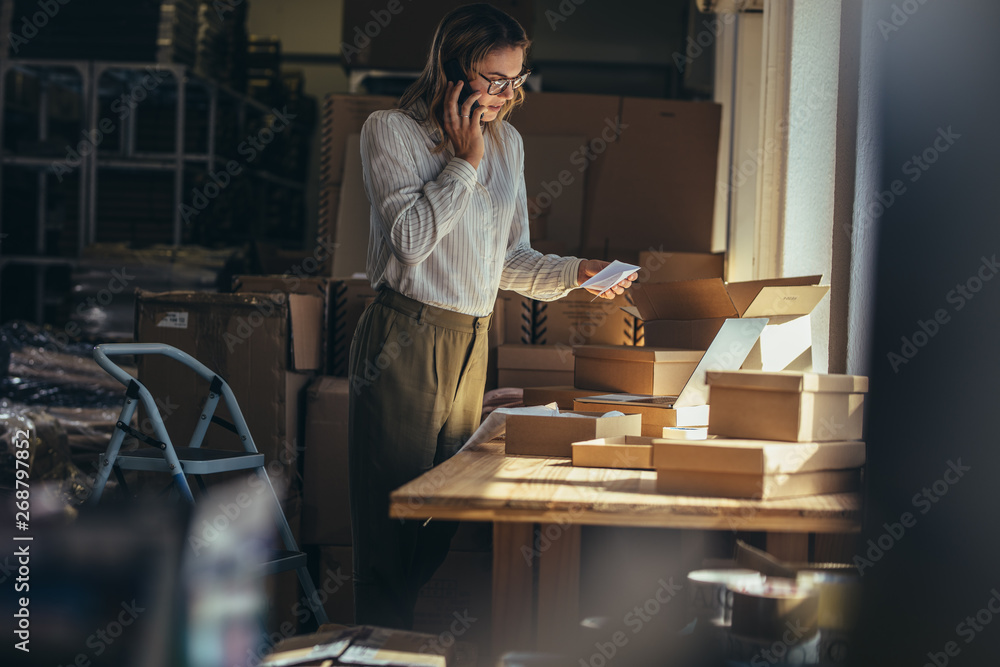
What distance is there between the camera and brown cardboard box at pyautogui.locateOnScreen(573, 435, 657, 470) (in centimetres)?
140

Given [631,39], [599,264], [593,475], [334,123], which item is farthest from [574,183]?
[631,39]

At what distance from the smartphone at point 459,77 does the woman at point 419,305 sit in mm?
11

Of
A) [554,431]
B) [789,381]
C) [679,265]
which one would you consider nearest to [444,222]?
[554,431]

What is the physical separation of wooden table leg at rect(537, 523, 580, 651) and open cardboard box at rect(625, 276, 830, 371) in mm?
476

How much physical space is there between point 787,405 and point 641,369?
543 millimetres

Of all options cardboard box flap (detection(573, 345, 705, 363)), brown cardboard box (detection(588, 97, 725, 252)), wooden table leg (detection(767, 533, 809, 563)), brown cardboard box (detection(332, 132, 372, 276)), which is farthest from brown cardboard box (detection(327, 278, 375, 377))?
wooden table leg (detection(767, 533, 809, 563))

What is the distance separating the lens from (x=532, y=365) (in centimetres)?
283

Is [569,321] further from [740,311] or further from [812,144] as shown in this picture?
[740,311]

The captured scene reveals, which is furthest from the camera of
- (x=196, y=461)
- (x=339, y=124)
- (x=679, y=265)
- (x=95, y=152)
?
(x=95, y=152)

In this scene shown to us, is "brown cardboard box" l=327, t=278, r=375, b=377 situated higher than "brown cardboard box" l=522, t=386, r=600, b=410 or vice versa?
"brown cardboard box" l=327, t=278, r=375, b=377

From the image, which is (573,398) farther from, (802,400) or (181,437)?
(181,437)

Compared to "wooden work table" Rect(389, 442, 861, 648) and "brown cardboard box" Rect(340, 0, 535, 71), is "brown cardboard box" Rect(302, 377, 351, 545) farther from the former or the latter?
"brown cardboard box" Rect(340, 0, 535, 71)

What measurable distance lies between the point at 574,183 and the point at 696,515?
7.90 ft

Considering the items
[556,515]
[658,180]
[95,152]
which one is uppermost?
[95,152]
